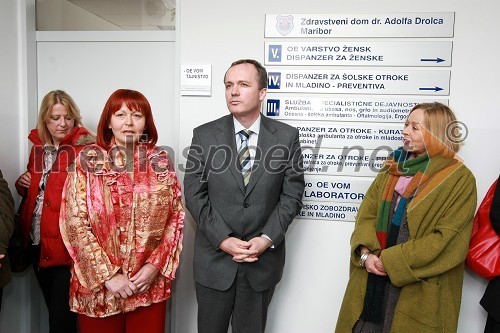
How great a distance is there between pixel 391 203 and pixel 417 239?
205mm

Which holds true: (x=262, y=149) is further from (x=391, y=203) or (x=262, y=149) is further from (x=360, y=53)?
(x=360, y=53)

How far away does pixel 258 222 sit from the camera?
185cm

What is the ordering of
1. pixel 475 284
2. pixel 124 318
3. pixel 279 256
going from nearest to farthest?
pixel 124 318 < pixel 279 256 < pixel 475 284

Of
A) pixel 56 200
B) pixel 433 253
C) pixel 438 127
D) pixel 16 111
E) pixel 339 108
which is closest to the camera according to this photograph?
pixel 433 253

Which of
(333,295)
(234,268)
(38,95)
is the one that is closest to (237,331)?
(234,268)

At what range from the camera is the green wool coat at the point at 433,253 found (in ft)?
5.61

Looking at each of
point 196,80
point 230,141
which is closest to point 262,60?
point 196,80

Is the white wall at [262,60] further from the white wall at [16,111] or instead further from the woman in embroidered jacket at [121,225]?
the woman in embroidered jacket at [121,225]

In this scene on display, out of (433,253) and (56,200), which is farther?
(56,200)

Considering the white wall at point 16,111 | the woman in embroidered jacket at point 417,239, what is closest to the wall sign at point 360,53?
the woman in embroidered jacket at point 417,239

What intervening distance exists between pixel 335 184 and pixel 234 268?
34.6 inches

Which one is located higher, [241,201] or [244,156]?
[244,156]

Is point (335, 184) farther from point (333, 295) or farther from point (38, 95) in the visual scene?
point (38, 95)

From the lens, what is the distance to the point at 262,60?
233cm
